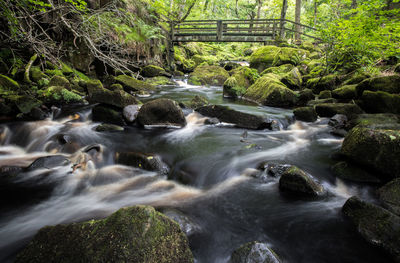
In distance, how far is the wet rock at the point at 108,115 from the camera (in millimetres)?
6184

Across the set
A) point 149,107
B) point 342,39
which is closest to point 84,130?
point 149,107

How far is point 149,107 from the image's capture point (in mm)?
6055

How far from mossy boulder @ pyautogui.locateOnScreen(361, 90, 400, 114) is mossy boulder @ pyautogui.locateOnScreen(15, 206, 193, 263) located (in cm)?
648

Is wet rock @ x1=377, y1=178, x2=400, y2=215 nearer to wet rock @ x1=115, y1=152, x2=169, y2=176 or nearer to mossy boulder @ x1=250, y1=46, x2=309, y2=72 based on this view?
wet rock @ x1=115, y1=152, x2=169, y2=176

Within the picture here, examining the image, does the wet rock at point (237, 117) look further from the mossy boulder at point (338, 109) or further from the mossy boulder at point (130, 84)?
the mossy boulder at point (130, 84)

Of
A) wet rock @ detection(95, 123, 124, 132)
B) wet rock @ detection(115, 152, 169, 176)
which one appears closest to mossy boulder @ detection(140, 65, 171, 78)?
wet rock @ detection(95, 123, 124, 132)

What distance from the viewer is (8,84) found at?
21.4ft

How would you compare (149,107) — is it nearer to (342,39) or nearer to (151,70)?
(342,39)

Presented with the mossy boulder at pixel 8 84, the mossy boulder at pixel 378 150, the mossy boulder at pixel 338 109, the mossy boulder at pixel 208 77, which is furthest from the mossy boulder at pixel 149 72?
the mossy boulder at pixel 378 150

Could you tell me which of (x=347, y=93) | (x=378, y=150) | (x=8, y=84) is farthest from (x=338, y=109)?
(x=8, y=84)

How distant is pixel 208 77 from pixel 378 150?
12453 mm

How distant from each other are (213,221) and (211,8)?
127 ft

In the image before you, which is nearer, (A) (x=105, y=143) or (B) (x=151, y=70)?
(A) (x=105, y=143)

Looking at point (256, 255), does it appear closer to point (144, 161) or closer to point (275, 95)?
point (144, 161)
